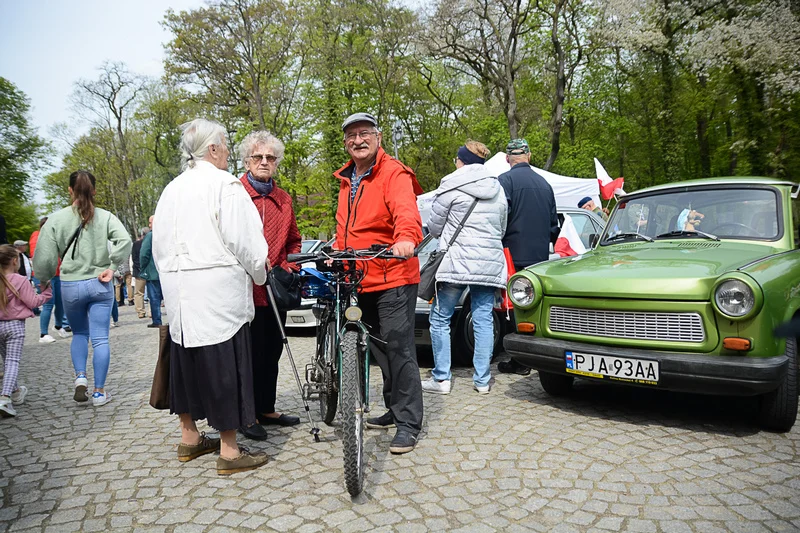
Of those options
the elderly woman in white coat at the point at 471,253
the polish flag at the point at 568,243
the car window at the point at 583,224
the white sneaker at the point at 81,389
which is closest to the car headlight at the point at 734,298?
the elderly woman in white coat at the point at 471,253

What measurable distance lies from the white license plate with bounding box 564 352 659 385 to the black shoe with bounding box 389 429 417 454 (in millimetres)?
1265

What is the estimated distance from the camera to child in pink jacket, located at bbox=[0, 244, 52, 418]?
16.6 feet

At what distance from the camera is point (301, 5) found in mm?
22547

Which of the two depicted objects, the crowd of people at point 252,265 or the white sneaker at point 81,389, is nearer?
the crowd of people at point 252,265

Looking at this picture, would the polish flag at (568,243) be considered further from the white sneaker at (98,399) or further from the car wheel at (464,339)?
the white sneaker at (98,399)

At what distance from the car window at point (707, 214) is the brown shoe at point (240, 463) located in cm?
369

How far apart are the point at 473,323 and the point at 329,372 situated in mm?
1768

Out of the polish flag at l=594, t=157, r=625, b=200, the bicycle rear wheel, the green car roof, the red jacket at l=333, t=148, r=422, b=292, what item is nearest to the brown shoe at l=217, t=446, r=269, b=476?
the bicycle rear wheel

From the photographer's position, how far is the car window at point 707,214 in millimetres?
4691

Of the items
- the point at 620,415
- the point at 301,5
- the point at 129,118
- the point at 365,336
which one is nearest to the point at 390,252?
the point at 365,336

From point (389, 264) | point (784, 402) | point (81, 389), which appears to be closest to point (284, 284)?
point (389, 264)

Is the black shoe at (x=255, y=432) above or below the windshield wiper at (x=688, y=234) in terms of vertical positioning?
below

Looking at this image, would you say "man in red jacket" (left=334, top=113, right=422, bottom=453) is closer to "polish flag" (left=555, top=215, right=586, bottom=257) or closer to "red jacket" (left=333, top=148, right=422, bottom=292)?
"red jacket" (left=333, top=148, right=422, bottom=292)

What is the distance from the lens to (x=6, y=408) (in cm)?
500
